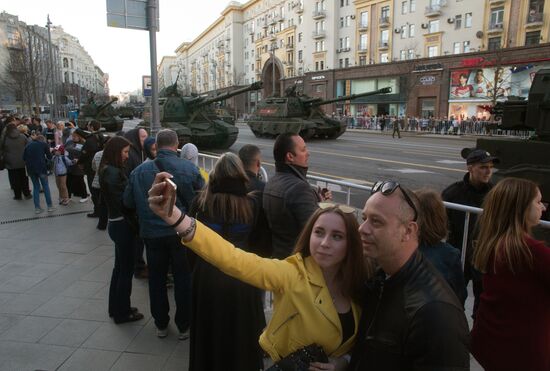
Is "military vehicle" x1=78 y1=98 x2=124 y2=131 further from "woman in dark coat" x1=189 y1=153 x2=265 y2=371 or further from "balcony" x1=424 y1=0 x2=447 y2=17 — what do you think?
"balcony" x1=424 y1=0 x2=447 y2=17

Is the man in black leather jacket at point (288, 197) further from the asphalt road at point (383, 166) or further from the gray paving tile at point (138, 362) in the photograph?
the asphalt road at point (383, 166)

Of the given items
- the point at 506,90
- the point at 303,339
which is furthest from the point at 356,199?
the point at 506,90

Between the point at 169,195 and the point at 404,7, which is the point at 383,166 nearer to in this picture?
the point at 169,195

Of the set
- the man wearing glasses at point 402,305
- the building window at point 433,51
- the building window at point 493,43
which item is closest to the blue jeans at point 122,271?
the man wearing glasses at point 402,305

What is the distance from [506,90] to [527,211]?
38.7 metres

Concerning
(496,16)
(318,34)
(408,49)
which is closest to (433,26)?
(408,49)

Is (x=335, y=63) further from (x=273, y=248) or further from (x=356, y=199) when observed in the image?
(x=273, y=248)

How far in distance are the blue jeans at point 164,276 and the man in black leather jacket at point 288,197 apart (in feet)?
3.61

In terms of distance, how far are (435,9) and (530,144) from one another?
41.4 metres

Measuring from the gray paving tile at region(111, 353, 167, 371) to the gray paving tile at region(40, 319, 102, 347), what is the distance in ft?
1.78

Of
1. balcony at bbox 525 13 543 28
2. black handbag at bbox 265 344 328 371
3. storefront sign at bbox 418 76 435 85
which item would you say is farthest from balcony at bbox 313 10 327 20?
black handbag at bbox 265 344 328 371

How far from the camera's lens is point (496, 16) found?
125 ft

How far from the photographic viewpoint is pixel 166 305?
414 centimetres

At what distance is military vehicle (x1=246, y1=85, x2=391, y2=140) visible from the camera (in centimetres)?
2527
